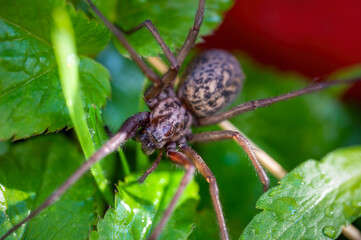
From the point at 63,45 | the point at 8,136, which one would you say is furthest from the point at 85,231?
the point at 63,45

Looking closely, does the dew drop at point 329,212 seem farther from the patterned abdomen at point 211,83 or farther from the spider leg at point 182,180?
the patterned abdomen at point 211,83

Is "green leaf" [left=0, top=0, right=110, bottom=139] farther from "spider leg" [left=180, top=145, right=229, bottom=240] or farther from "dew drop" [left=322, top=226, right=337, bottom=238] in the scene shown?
"dew drop" [left=322, top=226, right=337, bottom=238]

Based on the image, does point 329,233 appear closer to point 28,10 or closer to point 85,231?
point 85,231

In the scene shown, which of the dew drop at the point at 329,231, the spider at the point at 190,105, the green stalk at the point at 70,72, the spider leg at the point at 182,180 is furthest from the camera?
the spider at the point at 190,105

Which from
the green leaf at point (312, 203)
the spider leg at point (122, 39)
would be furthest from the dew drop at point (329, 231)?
the spider leg at point (122, 39)

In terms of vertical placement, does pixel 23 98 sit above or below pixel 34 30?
below

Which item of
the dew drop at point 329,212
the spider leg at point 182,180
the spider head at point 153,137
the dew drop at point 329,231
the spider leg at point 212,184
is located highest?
the spider head at point 153,137

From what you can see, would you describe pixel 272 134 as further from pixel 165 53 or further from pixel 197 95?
pixel 165 53

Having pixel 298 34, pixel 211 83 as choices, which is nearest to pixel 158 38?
pixel 211 83
